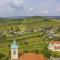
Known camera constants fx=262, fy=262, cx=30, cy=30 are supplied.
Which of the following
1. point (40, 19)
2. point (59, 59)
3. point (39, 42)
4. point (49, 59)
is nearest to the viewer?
point (49, 59)

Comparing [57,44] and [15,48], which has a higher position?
[15,48]

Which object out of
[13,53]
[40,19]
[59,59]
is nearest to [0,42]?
[59,59]

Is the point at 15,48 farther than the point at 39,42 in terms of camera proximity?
No

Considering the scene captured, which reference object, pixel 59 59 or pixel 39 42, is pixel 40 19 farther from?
pixel 59 59

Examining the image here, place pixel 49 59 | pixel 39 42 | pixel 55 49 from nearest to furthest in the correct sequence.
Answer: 1. pixel 49 59
2. pixel 55 49
3. pixel 39 42

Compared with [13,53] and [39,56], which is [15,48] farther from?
[39,56]

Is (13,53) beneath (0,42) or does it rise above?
above

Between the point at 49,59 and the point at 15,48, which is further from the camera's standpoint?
the point at 49,59

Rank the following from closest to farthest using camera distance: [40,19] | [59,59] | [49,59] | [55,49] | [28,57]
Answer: [28,57], [49,59], [59,59], [55,49], [40,19]

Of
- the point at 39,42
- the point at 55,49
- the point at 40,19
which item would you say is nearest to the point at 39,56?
the point at 55,49
